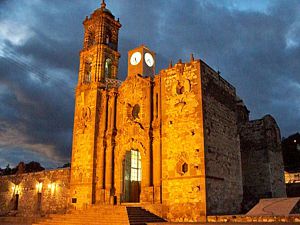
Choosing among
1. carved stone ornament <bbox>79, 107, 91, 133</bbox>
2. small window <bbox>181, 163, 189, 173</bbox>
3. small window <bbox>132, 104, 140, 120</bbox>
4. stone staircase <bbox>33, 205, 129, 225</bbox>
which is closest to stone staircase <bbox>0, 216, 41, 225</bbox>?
stone staircase <bbox>33, 205, 129, 225</bbox>

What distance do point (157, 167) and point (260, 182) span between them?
346 inches

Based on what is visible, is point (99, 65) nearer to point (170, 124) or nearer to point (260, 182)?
point (170, 124)

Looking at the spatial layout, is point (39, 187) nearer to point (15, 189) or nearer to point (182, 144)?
point (15, 189)

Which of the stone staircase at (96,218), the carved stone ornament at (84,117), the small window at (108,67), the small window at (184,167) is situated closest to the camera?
the stone staircase at (96,218)

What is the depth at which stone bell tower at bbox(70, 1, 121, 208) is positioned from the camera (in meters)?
21.8

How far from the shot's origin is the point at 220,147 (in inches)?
711

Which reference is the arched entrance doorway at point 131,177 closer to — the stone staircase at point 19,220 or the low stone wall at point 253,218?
the stone staircase at point 19,220

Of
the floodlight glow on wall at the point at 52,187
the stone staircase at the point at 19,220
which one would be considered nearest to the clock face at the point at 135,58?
the floodlight glow on wall at the point at 52,187

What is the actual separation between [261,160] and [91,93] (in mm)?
13427

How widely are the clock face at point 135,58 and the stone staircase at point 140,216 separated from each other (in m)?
10.2

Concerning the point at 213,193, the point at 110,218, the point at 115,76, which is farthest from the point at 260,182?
the point at 115,76

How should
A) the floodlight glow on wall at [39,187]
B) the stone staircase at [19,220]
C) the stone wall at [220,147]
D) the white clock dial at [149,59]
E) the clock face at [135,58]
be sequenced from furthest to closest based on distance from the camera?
1. the floodlight glow on wall at [39,187]
2. the white clock dial at [149,59]
3. the clock face at [135,58]
4. the stone staircase at [19,220]
5. the stone wall at [220,147]

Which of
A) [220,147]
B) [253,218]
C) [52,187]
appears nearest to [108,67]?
[52,187]

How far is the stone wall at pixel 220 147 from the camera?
16.6 meters
